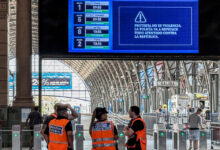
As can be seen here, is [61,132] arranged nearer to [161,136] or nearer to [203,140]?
[161,136]

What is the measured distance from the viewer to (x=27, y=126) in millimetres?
16844

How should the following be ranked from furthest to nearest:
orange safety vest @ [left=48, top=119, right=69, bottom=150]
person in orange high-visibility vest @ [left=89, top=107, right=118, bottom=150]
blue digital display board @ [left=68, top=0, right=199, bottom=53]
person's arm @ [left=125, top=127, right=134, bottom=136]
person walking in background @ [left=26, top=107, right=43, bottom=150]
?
person walking in background @ [left=26, top=107, right=43, bottom=150]
blue digital display board @ [left=68, top=0, right=199, bottom=53]
person's arm @ [left=125, top=127, right=134, bottom=136]
person in orange high-visibility vest @ [left=89, top=107, right=118, bottom=150]
orange safety vest @ [left=48, top=119, right=69, bottom=150]

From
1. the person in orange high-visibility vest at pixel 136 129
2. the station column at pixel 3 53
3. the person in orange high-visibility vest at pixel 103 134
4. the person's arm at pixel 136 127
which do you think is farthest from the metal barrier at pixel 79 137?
the person in orange high-visibility vest at pixel 103 134

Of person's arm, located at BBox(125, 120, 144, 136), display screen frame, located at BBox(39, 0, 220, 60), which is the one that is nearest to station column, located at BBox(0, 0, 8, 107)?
display screen frame, located at BBox(39, 0, 220, 60)

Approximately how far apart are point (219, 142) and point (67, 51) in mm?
7612

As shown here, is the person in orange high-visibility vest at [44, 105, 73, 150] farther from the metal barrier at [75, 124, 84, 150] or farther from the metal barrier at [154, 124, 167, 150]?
the metal barrier at [154, 124, 167, 150]

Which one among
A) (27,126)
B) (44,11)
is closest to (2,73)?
(27,126)

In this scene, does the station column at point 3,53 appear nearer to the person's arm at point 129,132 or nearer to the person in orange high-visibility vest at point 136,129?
the person in orange high-visibility vest at point 136,129

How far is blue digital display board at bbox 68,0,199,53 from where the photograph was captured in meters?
13.3

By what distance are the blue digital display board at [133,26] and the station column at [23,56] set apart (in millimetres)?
4709

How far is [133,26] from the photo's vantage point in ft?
44.2

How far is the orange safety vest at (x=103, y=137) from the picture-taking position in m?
7.71

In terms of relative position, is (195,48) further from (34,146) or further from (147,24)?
(34,146)

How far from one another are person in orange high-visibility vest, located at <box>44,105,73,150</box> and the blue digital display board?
5.99m
